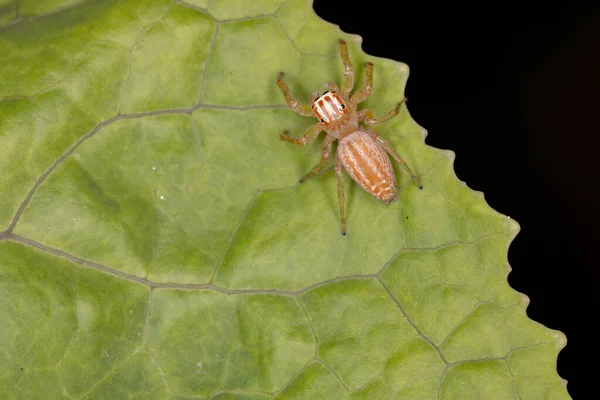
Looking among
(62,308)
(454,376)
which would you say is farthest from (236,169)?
(454,376)

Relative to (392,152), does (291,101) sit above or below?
above

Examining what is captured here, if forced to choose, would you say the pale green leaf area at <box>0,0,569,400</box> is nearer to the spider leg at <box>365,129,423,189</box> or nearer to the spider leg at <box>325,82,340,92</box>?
the spider leg at <box>365,129,423,189</box>

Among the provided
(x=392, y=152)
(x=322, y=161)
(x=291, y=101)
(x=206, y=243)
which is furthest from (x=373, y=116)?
(x=206, y=243)

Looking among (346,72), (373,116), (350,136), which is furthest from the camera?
(350,136)

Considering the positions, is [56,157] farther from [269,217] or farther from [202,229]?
[269,217]

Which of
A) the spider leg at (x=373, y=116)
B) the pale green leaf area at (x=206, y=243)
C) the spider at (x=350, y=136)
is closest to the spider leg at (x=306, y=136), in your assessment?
the spider at (x=350, y=136)

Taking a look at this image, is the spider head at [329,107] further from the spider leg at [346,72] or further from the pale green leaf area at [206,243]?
the pale green leaf area at [206,243]

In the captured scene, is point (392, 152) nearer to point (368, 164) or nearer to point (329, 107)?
point (368, 164)
